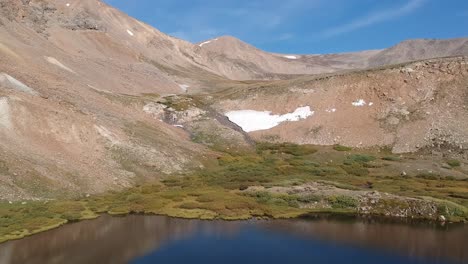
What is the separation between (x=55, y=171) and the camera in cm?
4997

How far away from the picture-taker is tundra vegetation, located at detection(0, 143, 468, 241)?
140 ft

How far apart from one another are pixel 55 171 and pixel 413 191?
39550mm

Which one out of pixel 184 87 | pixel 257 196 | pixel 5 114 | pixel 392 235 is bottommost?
pixel 392 235

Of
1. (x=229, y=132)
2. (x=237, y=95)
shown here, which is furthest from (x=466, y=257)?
(x=237, y=95)

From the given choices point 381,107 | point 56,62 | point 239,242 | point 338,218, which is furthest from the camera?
point 56,62

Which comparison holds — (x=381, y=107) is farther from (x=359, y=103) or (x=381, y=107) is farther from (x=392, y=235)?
(x=392, y=235)

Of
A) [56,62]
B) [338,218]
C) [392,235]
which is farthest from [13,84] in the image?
[392,235]

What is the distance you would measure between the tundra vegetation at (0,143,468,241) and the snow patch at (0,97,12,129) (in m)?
14.0

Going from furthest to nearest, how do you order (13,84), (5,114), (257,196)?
1. (13,84)
2. (5,114)
3. (257,196)

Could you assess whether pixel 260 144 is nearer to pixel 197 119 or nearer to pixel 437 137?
pixel 197 119

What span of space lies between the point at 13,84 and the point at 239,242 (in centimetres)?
4340

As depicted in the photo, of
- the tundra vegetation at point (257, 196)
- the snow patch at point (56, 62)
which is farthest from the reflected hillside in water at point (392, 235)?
the snow patch at point (56, 62)

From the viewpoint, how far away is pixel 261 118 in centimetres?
10512

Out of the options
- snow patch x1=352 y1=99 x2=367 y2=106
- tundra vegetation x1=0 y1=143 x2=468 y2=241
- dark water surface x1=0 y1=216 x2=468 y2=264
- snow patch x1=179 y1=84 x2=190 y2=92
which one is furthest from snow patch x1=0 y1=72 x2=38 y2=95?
snow patch x1=179 y1=84 x2=190 y2=92
